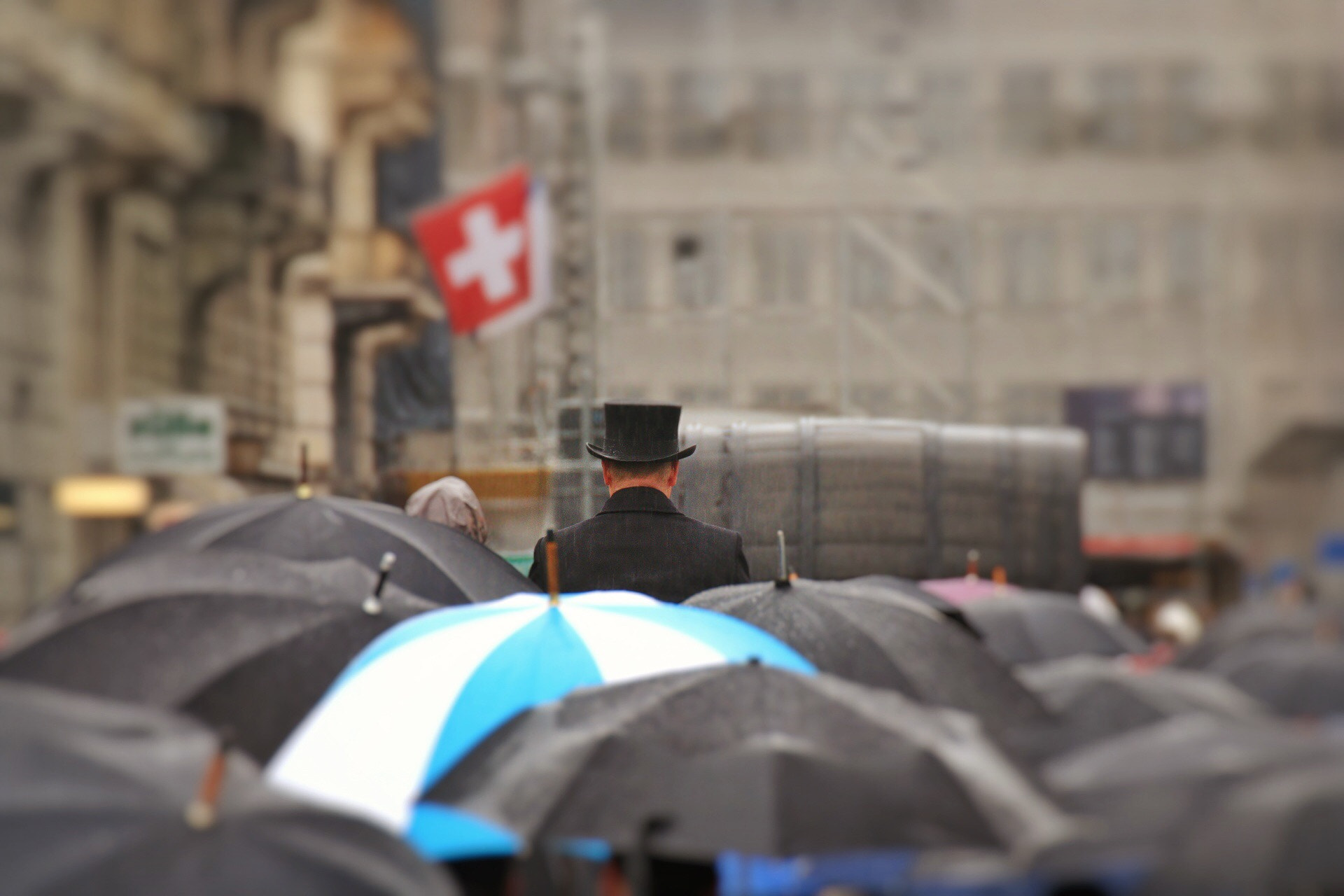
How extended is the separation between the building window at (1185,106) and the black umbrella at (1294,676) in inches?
1015

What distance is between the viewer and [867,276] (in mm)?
18312

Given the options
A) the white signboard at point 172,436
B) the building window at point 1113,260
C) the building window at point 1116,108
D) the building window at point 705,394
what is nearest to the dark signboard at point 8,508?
the white signboard at point 172,436

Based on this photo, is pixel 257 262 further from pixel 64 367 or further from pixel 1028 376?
pixel 1028 376

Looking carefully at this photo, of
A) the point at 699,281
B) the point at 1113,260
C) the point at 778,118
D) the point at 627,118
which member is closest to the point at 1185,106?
the point at 1113,260

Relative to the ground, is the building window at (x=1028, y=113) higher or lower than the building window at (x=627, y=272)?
higher

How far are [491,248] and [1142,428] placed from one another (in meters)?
14.9

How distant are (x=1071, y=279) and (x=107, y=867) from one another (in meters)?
31.8

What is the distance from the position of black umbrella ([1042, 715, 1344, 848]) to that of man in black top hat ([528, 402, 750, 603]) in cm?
197

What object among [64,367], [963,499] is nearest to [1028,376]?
[64,367]

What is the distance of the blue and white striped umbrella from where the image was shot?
3.12m

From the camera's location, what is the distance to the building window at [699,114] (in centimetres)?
3192

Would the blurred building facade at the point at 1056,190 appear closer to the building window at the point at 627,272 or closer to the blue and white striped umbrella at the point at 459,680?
the building window at the point at 627,272

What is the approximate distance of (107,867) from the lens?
2443 millimetres

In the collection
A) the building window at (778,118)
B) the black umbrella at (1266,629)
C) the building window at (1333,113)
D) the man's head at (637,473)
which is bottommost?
the black umbrella at (1266,629)
